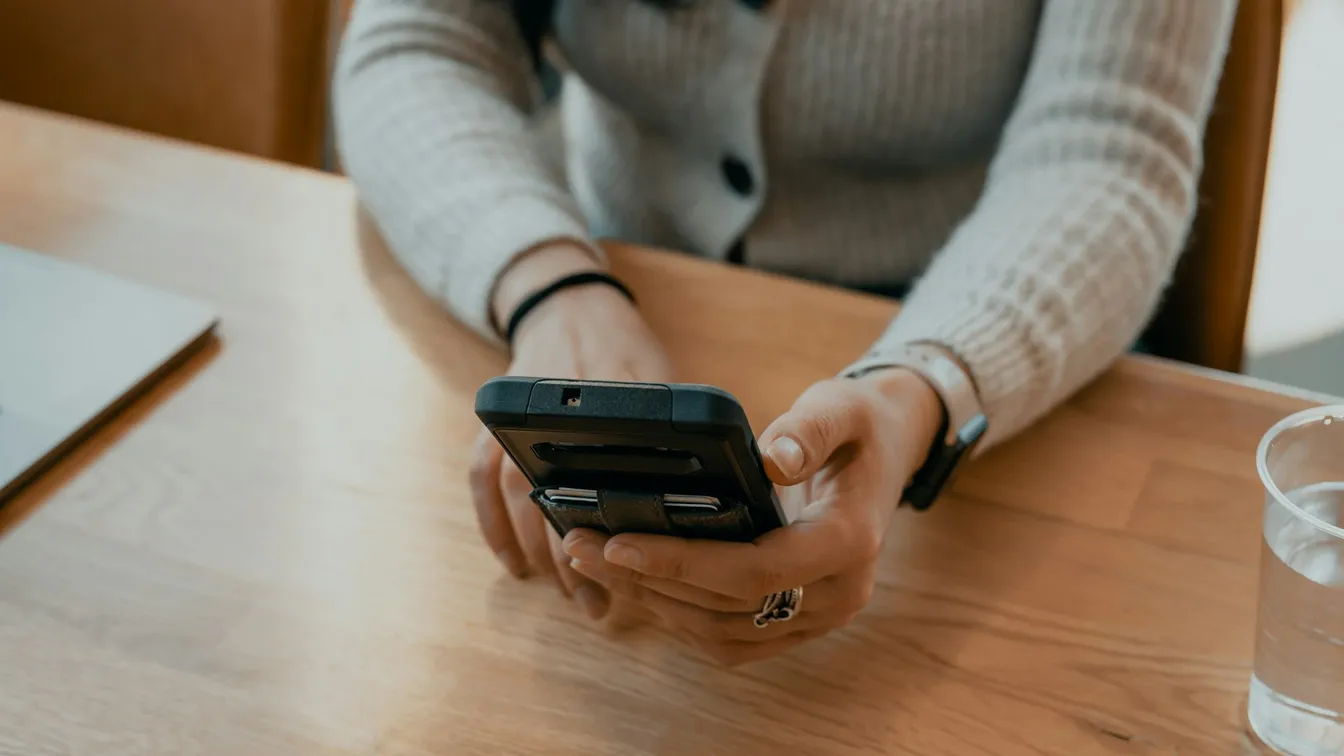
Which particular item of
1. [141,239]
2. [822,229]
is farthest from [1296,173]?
[141,239]

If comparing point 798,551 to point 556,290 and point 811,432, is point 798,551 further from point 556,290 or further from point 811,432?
point 556,290

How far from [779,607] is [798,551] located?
3cm

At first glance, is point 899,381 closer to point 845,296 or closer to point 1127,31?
point 845,296

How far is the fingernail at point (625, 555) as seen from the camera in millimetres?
447

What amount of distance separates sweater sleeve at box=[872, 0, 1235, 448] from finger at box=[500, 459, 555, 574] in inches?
8.4

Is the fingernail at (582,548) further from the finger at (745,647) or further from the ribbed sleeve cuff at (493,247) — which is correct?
the ribbed sleeve cuff at (493,247)

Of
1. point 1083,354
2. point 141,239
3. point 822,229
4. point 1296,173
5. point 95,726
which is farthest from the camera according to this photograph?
point 1296,173

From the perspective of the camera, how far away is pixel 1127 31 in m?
0.65

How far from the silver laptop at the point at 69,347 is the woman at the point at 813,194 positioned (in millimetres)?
152

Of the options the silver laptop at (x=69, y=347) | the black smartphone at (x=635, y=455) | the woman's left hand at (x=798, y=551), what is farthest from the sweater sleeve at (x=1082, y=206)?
the silver laptop at (x=69, y=347)

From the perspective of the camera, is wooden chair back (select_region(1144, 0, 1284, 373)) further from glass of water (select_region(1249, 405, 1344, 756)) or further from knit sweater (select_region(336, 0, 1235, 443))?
glass of water (select_region(1249, 405, 1344, 756))

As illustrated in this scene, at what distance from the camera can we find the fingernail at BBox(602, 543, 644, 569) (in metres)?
0.45

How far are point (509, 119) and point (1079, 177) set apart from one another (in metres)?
0.38

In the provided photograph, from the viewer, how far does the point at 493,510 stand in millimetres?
537
